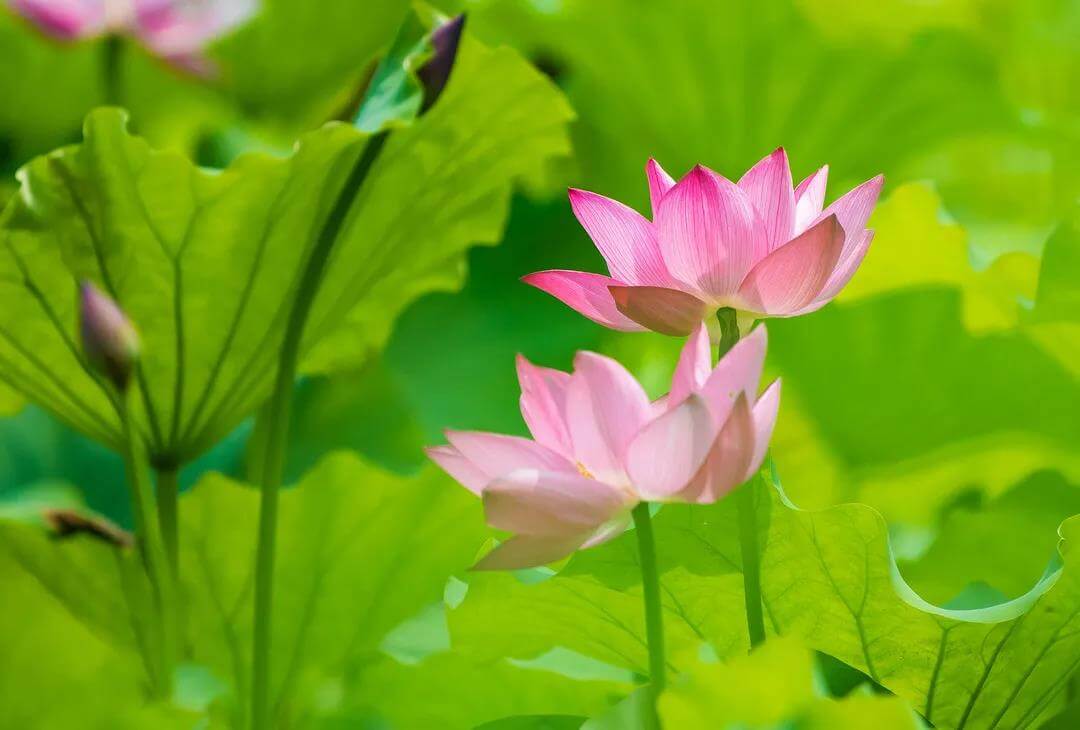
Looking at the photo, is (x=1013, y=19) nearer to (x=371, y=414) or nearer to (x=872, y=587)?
(x=371, y=414)

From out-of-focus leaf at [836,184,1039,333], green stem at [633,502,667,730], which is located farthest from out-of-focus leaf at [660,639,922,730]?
out-of-focus leaf at [836,184,1039,333]

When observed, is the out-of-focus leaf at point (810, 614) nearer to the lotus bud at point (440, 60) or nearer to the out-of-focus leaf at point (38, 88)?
the lotus bud at point (440, 60)

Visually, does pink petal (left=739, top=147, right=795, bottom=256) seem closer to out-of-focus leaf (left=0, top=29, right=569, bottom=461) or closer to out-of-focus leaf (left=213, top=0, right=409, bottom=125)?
out-of-focus leaf (left=0, top=29, right=569, bottom=461)

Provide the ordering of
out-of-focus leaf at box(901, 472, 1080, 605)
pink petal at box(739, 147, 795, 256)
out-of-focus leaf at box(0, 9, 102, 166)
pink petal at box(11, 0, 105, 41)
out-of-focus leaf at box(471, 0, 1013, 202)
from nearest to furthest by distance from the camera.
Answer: pink petal at box(739, 147, 795, 256), out-of-focus leaf at box(901, 472, 1080, 605), pink petal at box(11, 0, 105, 41), out-of-focus leaf at box(471, 0, 1013, 202), out-of-focus leaf at box(0, 9, 102, 166)

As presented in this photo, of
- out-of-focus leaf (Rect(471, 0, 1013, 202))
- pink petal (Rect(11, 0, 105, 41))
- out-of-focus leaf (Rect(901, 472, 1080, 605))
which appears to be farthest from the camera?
out-of-focus leaf (Rect(471, 0, 1013, 202))

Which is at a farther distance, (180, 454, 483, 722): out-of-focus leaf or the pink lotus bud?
(180, 454, 483, 722): out-of-focus leaf

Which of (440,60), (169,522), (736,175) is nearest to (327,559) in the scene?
(169,522)

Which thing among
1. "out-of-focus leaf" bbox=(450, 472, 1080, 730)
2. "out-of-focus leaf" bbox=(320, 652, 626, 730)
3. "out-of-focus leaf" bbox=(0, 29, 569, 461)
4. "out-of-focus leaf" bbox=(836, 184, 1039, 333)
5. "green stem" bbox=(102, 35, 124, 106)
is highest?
"green stem" bbox=(102, 35, 124, 106)
